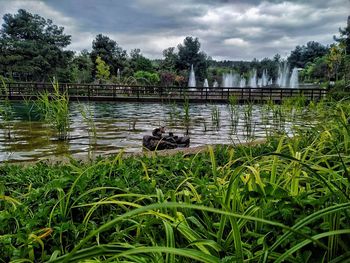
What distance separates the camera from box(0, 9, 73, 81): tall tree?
36.0 meters

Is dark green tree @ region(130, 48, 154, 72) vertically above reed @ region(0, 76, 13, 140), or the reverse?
dark green tree @ region(130, 48, 154, 72)

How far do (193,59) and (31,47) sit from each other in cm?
2545

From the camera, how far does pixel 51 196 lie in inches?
54.6

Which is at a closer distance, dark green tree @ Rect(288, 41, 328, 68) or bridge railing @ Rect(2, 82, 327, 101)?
bridge railing @ Rect(2, 82, 327, 101)

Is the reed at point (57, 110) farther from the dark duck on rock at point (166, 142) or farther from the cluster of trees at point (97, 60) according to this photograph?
the cluster of trees at point (97, 60)

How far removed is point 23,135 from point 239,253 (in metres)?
Result: 7.85

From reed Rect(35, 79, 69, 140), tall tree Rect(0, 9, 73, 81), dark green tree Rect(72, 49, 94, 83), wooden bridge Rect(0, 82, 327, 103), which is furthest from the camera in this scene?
dark green tree Rect(72, 49, 94, 83)

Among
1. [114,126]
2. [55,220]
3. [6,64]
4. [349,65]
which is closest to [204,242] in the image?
[55,220]

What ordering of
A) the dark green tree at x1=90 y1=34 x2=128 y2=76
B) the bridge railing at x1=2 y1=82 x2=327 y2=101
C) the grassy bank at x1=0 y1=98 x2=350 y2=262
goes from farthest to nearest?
the dark green tree at x1=90 y1=34 x2=128 y2=76
the bridge railing at x1=2 y1=82 x2=327 y2=101
the grassy bank at x1=0 y1=98 x2=350 y2=262

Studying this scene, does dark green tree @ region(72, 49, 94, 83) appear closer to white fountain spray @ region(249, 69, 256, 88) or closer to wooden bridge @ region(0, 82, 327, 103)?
wooden bridge @ region(0, 82, 327, 103)

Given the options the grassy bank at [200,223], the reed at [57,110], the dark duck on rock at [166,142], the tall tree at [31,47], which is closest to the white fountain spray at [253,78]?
the tall tree at [31,47]

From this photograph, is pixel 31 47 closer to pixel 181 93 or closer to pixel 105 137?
pixel 181 93

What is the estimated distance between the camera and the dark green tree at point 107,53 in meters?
49.0

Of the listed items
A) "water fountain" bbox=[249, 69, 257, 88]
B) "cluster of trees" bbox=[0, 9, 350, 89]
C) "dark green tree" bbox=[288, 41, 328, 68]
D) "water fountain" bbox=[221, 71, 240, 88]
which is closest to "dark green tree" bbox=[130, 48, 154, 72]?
"cluster of trees" bbox=[0, 9, 350, 89]
